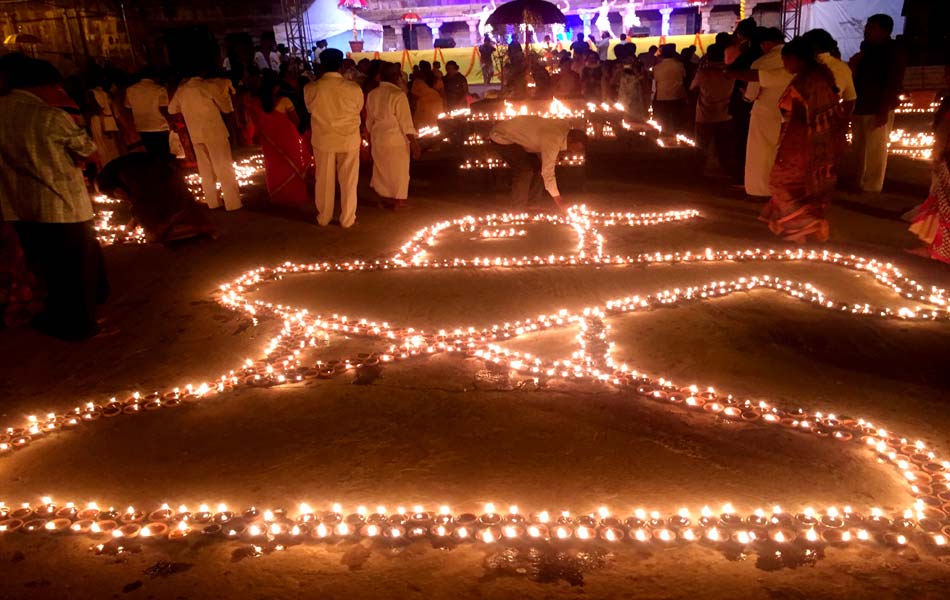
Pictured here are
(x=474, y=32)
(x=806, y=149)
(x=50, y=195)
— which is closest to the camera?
(x=50, y=195)

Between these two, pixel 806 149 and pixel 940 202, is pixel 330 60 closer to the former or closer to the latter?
pixel 806 149

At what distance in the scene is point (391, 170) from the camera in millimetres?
7758

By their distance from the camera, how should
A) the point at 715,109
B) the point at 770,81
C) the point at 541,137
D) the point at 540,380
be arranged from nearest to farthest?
the point at 540,380 → the point at 541,137 → the point at 770,81 → the point at 715,109

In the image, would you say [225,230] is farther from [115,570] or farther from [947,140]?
[947,140]

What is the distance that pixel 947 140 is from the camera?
5.11 meters

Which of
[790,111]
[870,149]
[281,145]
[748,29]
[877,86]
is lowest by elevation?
[870,149]

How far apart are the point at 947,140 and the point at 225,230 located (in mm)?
6730

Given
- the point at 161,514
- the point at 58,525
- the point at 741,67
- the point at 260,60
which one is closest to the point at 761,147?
the point at 741,67

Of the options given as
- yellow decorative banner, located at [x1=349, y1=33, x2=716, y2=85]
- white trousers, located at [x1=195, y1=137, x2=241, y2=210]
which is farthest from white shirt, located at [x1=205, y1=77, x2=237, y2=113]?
yellow decorative banner, located at [x1=349, y1=33, x2=716, y2=85]

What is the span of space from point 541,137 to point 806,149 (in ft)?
7.74

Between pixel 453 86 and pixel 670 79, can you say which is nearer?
pixel 670 79

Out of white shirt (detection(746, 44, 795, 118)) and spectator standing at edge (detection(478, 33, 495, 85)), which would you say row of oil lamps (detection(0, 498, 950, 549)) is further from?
spectator standing at edge (detection(478, 33, 495, 85))

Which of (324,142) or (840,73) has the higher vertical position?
(840,73)

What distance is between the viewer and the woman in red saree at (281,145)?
776 cm
